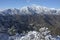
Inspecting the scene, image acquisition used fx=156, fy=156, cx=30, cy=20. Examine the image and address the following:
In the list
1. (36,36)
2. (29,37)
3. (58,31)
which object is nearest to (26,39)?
(29,37)

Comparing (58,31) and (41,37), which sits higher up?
(41,37)

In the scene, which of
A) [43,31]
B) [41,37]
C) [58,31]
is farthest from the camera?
[58,31]


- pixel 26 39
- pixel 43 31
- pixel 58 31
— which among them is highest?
pixel 43 31

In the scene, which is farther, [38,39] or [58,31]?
[58,31]

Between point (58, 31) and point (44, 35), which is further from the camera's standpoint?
point (58, 31)

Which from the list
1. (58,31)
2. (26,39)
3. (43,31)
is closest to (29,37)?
(26,39)

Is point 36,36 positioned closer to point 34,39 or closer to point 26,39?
point 34,39

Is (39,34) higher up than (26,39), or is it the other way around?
(39,34)

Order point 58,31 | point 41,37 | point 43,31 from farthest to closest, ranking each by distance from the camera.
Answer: point 58,31
point 43,31
point 41,37

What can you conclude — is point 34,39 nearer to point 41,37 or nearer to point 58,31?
point 41,37
